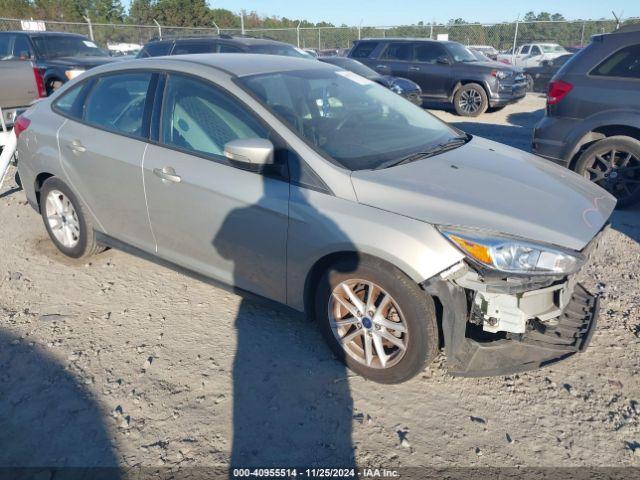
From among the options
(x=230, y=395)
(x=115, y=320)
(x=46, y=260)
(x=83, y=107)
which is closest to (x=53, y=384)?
(x=115, y=320)

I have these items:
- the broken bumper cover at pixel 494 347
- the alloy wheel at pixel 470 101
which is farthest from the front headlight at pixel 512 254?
the alloy wheel at pixel 470 101

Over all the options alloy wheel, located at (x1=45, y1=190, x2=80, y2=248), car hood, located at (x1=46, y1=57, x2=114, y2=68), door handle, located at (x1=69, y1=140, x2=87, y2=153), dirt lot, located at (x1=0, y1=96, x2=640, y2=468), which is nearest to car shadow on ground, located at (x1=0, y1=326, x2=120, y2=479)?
dirt lot, located at (x1=0, y1=96, x2=640, y2=468)

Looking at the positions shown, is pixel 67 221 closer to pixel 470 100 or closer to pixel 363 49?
pixel 470 100

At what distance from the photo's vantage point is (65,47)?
11336 mm

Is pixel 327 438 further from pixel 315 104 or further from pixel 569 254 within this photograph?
pixel 315 104

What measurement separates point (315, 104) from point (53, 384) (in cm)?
236

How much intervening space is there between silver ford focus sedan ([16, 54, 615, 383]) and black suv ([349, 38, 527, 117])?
31.5ft

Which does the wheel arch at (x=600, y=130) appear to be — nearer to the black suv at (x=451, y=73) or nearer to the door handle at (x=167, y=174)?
the door handle at (x=167, y=174)

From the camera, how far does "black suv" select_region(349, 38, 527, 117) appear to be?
12672 mm

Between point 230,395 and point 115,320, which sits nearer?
point 230,395

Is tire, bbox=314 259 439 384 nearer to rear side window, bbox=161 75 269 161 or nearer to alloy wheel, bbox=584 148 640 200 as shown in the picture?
rear side window, bbox=161 75 269 161

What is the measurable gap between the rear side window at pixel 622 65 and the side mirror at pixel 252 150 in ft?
14.1

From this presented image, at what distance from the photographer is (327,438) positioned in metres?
2.57

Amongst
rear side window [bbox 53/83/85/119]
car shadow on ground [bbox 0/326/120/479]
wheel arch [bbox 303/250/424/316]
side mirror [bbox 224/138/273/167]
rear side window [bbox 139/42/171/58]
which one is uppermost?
rear side window [bbox 139/42/171/58]
